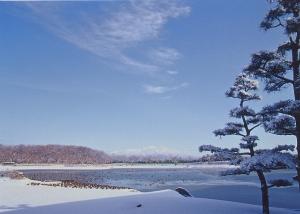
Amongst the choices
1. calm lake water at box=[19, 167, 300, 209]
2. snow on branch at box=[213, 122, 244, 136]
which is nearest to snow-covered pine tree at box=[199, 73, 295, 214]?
snow on branch at box=[213, 122, 244, 136]

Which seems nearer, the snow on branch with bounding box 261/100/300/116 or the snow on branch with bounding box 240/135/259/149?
the snow on branch with bounding box 261/100/300/116

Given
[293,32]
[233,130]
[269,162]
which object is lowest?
[269,162]

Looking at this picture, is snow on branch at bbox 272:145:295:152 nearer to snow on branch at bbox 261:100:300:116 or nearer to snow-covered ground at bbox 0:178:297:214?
snow on branch at bbox 261:100:300:116

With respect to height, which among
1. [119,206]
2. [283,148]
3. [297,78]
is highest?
[297,78]

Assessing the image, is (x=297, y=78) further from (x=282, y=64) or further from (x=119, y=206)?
(x=119, y=206)

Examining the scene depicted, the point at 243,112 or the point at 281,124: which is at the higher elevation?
the point at 243,112

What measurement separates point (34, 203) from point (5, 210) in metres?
2.31

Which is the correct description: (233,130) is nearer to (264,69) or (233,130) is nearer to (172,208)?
(264,69)

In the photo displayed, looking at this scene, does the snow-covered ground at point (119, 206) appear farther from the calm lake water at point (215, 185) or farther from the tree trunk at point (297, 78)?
the calm lake water at point (215, 185)

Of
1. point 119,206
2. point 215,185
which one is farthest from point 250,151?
point 215,185

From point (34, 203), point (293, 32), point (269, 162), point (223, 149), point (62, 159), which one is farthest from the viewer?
point (62, 159)

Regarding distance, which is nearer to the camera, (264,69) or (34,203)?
(264,69)

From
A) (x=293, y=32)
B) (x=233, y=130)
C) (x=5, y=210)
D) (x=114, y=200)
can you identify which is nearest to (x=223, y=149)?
(x=233, y=130)

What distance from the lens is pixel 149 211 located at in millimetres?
14055
